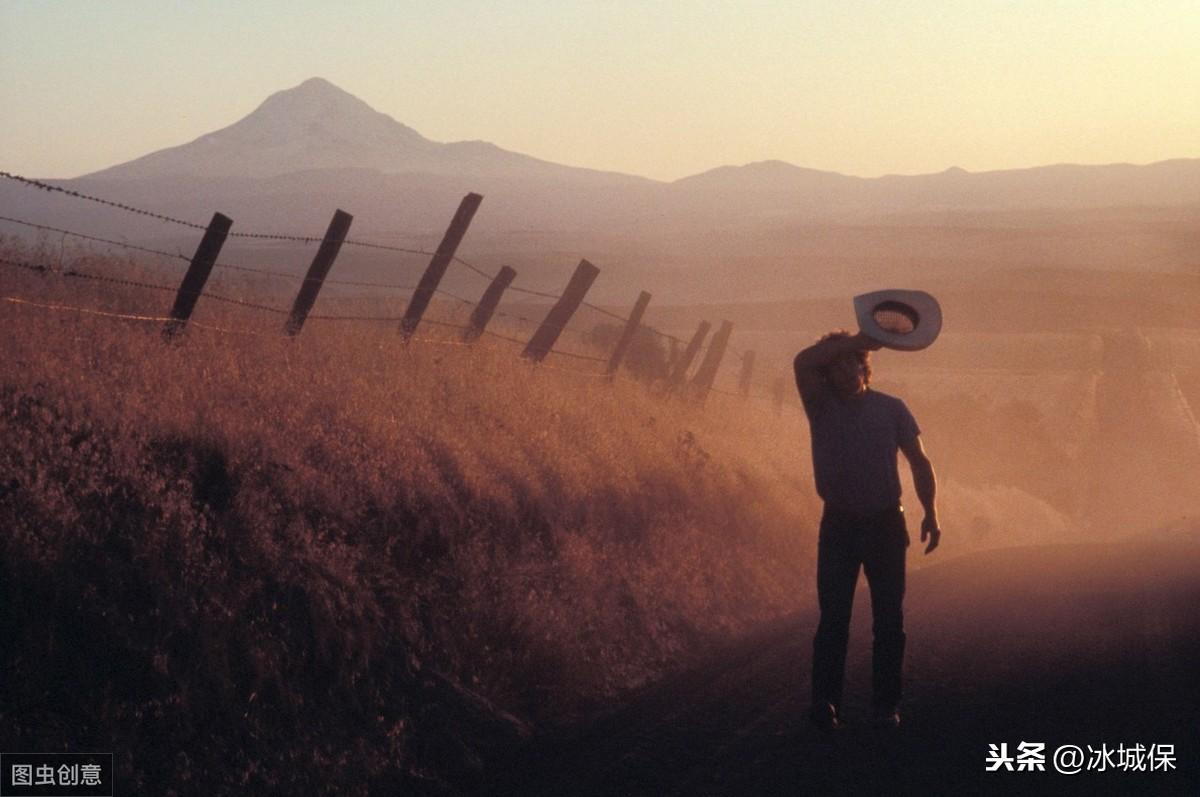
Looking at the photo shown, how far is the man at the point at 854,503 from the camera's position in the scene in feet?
28.2

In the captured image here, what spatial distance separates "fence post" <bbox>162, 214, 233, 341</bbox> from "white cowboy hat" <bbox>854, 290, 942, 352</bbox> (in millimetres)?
5618

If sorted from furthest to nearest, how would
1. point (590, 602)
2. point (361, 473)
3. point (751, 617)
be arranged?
point (751, 617) → point (590, 602) → point (361, 473)

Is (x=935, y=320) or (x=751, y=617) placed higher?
(x=935, y=320)

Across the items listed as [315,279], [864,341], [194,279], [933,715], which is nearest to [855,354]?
[864,341]

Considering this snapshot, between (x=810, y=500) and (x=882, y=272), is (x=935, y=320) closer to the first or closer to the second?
(x=810, y=500)

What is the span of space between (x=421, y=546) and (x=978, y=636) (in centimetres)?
429

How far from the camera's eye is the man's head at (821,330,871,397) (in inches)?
344

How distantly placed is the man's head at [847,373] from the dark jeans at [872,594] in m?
0.72

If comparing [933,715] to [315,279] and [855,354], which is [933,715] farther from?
[315,279]

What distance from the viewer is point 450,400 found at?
13922 mm

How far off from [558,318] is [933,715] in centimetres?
1044

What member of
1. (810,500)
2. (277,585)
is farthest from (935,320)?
(810,500)

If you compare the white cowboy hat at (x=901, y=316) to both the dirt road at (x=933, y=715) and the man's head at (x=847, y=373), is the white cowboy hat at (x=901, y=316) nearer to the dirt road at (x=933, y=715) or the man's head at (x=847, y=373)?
the man's head at (x=847, y=373)

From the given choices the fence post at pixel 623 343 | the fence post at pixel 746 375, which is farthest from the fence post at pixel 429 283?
the fence post at pixel 746 375
